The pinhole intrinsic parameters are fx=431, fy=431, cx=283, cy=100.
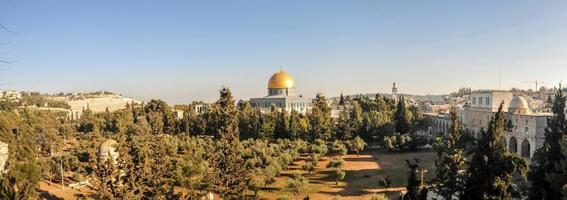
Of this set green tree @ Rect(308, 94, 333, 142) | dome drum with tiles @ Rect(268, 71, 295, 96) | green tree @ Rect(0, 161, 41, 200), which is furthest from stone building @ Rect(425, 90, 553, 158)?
dome drum with tiles @ Rect(268, 71, 295, 96)

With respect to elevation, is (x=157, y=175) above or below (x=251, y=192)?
above

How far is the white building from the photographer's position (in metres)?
80.7

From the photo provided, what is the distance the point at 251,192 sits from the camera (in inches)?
1077

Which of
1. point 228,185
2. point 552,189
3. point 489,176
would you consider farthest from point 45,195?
point 552,189

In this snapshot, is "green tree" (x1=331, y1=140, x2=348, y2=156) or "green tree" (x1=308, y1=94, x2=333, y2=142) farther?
"green tree" (x1=308, y1=94, x2=333, y2=142)

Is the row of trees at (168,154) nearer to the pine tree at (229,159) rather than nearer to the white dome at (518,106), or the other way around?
the pine tree at (229,159)

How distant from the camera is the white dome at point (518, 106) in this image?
42.0 meters

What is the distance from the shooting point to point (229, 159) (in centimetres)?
1969

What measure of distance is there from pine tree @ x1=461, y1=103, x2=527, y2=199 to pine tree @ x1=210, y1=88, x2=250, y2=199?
9833 mm

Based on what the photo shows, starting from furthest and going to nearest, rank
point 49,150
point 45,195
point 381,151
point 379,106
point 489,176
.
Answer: point 379,106 → point 381,151 → point 49,150 → point 45,195 → point 489,176

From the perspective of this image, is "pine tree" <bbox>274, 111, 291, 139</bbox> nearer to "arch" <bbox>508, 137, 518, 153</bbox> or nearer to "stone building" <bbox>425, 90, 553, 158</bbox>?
"stone building" <bbox>425, 90, 553, 158</bbox>

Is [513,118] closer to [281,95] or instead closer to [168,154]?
[168,154]

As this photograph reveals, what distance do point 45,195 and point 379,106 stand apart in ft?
169

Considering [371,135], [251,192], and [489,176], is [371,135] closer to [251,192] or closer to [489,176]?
[251,192]
